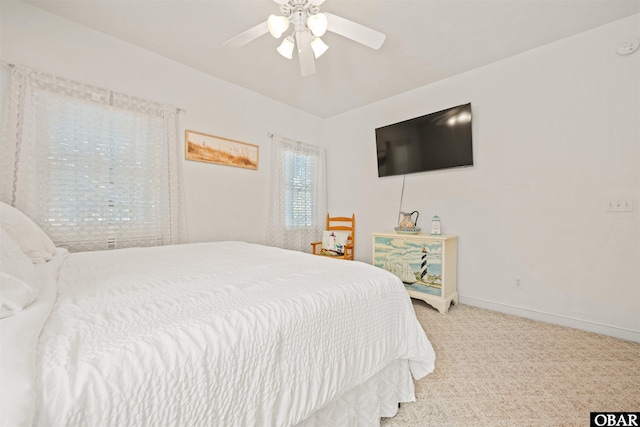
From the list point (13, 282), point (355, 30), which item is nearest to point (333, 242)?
point (355, 30)

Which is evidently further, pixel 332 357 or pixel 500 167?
pixel 500 167

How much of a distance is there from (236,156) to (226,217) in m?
0.75

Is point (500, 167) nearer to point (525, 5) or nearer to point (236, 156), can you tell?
point (525, 5)

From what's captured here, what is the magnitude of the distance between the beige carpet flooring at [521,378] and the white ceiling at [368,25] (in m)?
2.46

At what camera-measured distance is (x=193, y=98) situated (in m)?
2.84

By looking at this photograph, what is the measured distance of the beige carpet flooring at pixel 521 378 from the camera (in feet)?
4.29

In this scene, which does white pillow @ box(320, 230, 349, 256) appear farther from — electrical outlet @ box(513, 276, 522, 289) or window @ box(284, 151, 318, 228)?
electrical outlet @ box(513, 276, 522, 289)

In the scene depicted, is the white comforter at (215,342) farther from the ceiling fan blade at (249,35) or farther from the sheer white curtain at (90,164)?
the ceiling fan blade at (249,35)

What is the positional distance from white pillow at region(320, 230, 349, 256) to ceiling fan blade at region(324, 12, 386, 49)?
8.28 ft

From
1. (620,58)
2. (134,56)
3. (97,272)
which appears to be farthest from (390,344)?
(134,56)

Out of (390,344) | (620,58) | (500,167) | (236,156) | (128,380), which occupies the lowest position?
(390,344)

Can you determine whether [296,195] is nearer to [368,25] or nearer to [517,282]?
[368,25]

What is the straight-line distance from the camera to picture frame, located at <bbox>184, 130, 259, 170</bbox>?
280cm

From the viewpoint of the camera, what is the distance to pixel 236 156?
317 cm
